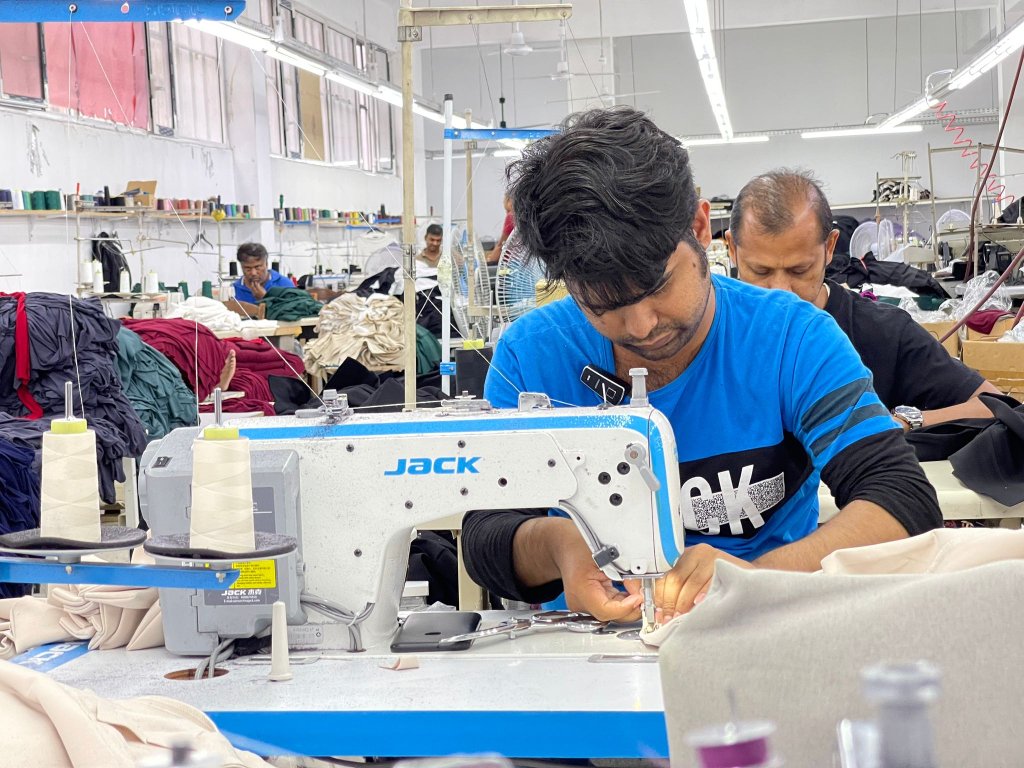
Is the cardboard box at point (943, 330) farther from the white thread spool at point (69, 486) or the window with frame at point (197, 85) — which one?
the window with frame at point (197, 85)

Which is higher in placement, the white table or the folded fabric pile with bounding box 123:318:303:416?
the folded fabric pile with bounding box 123:318:303:416

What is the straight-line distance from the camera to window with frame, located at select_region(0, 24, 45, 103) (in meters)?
8.10

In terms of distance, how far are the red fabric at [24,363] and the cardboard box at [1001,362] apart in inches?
124

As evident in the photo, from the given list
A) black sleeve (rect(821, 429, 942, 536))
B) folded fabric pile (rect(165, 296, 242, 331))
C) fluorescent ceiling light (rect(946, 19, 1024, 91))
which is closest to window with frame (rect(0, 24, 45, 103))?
folded fabric pile (rect(165, 296, 242, 331))

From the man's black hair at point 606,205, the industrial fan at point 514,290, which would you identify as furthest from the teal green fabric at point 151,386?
the man's black hair at point 606,205

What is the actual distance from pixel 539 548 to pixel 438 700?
37 centimetres

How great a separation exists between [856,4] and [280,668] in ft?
46.8

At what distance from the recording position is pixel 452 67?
18.8 m

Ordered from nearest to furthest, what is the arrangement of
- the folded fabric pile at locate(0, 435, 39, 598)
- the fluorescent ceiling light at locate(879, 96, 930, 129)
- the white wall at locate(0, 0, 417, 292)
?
the folded fabric pile at locate(0, 435, 39, 598) → the white wall at locate(0, 0, 417, 292) → the fluorescent ceiling light at locate(879, 96, 930, 129)

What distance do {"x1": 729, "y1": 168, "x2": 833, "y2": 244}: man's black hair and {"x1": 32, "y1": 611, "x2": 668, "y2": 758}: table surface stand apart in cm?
158

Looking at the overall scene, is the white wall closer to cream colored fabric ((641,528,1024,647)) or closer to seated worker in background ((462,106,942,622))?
seated worker in background ((462,106,942,622))

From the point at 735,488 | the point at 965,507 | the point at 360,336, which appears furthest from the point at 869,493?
the point at 360,336

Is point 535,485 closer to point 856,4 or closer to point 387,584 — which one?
point 387,584

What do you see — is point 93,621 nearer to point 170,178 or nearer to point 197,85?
point 170,178
